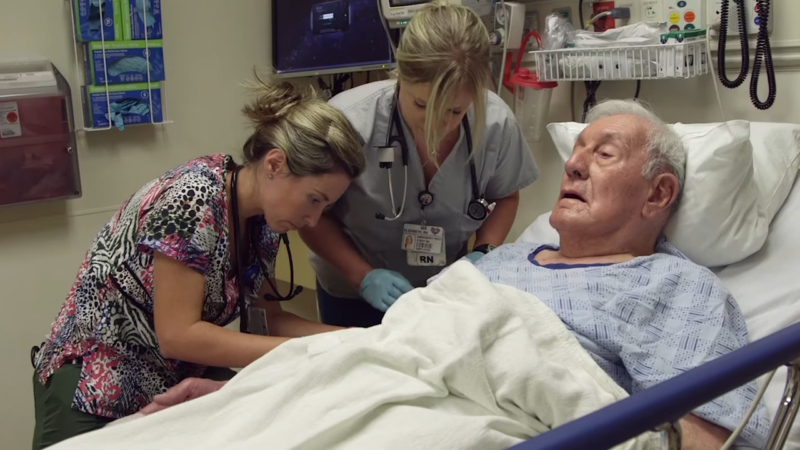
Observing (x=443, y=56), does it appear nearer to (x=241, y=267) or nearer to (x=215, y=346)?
(x=241, y=267)

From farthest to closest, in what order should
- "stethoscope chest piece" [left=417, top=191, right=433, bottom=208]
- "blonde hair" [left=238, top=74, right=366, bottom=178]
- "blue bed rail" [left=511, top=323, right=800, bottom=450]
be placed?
"stethoscope chest piece" [left=417, top=191, right=433, bottom=208] < "blonde hair" [left=238, top=74, right=366, bottom=178] < "blue bed rail" [left=511, top=323, right=800, bottom=450]

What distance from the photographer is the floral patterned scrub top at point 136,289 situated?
4.88 ft

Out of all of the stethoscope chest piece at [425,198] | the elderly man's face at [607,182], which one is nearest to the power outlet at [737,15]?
the elderly man's face at [607,182]

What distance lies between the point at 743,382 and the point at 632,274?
60 centimetres

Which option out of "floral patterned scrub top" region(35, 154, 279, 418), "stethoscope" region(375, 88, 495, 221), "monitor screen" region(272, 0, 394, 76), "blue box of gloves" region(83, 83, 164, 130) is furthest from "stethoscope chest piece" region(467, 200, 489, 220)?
"blue box of gloves" region(83, 83, 164, 130)

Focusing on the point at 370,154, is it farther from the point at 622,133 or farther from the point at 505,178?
the point at 622,133

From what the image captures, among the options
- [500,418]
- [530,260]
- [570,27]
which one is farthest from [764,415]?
[570,27]

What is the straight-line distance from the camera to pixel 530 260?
66.9 inches

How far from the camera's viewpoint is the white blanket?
109 cm

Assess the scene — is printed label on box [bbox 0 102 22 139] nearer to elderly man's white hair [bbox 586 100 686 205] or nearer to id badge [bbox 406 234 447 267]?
id badge [bbox 406 234 447 267]

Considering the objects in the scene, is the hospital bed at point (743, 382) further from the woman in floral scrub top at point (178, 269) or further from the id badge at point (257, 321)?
the id badge at point (257, 321)

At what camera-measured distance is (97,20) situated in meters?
2.68

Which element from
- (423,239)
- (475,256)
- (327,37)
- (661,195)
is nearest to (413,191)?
(423,239)

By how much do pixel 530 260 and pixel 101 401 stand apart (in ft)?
3.17
